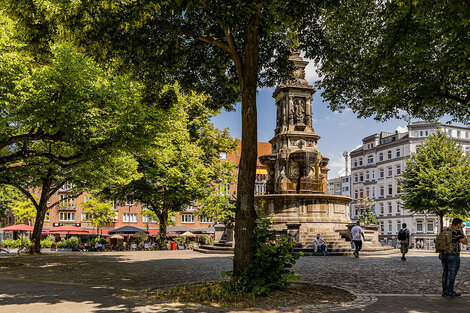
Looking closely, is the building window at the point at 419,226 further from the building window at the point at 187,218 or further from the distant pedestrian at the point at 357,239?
the distant pedestrian at the point at 357,239

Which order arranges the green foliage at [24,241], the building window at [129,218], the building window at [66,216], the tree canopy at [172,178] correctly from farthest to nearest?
the building window at [129,218]
the building window at [66,216]
the green foliage at [24,241]
the tree canopy at [172,178]

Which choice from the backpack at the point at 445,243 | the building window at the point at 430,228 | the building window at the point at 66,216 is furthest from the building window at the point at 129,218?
the backpack at the point at 445,243

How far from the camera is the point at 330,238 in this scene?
2414 centimetres

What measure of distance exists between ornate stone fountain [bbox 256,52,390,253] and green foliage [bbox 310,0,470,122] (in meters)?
10.3

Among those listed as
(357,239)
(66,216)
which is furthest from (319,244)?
(66,216)

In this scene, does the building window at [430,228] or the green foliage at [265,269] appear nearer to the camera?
the green foliage at [265,269]

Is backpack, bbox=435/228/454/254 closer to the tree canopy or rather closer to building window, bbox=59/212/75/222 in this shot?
the tree canopy

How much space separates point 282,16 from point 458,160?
3466cm

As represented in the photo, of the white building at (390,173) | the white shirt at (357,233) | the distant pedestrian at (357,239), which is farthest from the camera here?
the white building at (390,173)

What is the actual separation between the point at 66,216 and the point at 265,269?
68.0 meters

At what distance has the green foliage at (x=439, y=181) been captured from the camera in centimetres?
3466

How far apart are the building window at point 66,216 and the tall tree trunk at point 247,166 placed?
6716 centimetres

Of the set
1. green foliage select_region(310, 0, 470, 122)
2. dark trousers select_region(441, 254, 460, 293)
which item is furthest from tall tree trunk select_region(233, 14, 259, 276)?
dark trousers select_region(441, 254, 460, 293)

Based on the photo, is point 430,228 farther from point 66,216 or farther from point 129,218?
point 66,216
